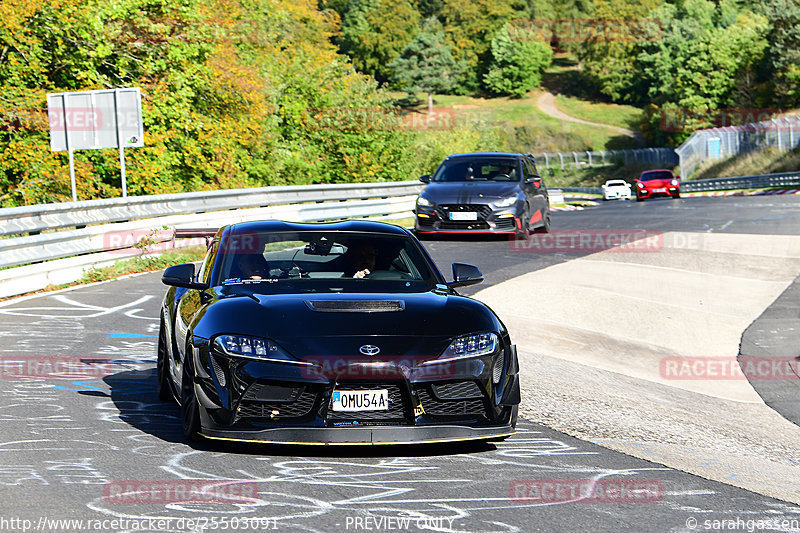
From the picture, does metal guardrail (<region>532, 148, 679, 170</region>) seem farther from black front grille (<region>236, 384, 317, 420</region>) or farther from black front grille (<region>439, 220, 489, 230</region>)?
black front grille (<region>236, 384, 317, 420</region>)

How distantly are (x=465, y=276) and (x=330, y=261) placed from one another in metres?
0.94

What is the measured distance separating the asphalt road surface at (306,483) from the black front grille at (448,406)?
28cm

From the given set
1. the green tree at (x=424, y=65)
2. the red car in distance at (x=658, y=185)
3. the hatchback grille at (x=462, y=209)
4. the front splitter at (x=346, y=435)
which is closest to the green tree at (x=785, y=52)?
the red car in distance at (x=658, y=185)

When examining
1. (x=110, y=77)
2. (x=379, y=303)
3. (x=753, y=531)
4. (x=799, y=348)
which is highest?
(x=110, y=77)

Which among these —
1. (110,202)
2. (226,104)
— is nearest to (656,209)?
(226,104)

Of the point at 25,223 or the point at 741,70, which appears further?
the point at 741,70

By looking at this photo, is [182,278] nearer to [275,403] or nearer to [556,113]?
[275,403]

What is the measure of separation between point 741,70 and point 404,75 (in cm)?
5000

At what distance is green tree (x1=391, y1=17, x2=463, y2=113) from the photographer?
14000 cm

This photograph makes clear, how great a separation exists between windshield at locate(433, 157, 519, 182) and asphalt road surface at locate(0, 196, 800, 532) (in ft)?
44.7

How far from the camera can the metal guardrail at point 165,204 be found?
15.3 meters

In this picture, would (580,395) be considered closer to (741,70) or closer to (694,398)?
(694,398)

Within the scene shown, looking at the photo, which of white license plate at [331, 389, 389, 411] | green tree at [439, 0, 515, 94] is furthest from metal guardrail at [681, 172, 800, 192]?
green tree at [439, 0, 515, 94]

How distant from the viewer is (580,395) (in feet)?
28.9
